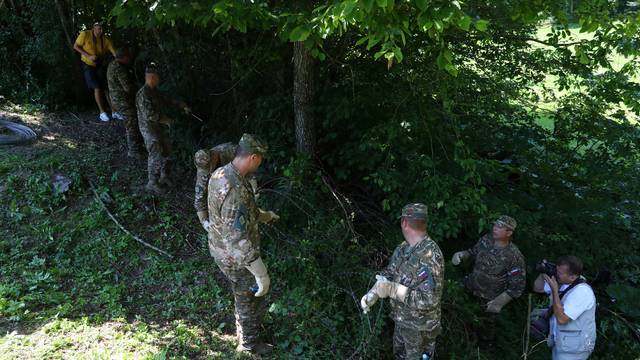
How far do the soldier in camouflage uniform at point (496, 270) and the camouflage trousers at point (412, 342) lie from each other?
54.6 inches

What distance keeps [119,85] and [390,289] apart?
17.6ft

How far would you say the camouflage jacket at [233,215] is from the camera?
13.0 ft

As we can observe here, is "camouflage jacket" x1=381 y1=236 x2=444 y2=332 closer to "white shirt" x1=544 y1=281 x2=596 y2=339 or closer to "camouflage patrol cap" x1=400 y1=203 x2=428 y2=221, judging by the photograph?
"camouflage patrol cap" x1=400 y1=203 x2=428 y2=221

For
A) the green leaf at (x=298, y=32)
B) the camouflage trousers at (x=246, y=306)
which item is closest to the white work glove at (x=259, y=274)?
the camouflage trousers at (x=246, y=306)

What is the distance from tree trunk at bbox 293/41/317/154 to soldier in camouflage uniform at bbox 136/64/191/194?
1927 millimetres

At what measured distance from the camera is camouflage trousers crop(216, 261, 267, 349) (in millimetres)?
4258

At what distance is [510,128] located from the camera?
745 cm

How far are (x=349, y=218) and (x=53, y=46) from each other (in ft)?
22.3

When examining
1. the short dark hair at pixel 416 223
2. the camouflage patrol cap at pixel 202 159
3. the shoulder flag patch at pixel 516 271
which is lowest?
the shoulder flag patch at pixel 516 271

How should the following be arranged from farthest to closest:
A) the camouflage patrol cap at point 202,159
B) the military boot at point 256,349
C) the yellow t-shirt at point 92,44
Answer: the yellow t-shirt at point 92,44, the camouflage patrol cap at point 202,159, the military boot at point 256,349

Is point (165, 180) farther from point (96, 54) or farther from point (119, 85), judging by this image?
point (96, 54)

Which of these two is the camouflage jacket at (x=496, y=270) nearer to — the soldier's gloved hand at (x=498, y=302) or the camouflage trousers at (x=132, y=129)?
the soldier's gloved hand at (x=498, y=302)

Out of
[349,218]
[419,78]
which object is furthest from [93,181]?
[419,78]

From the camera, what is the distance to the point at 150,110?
6.52 metres
